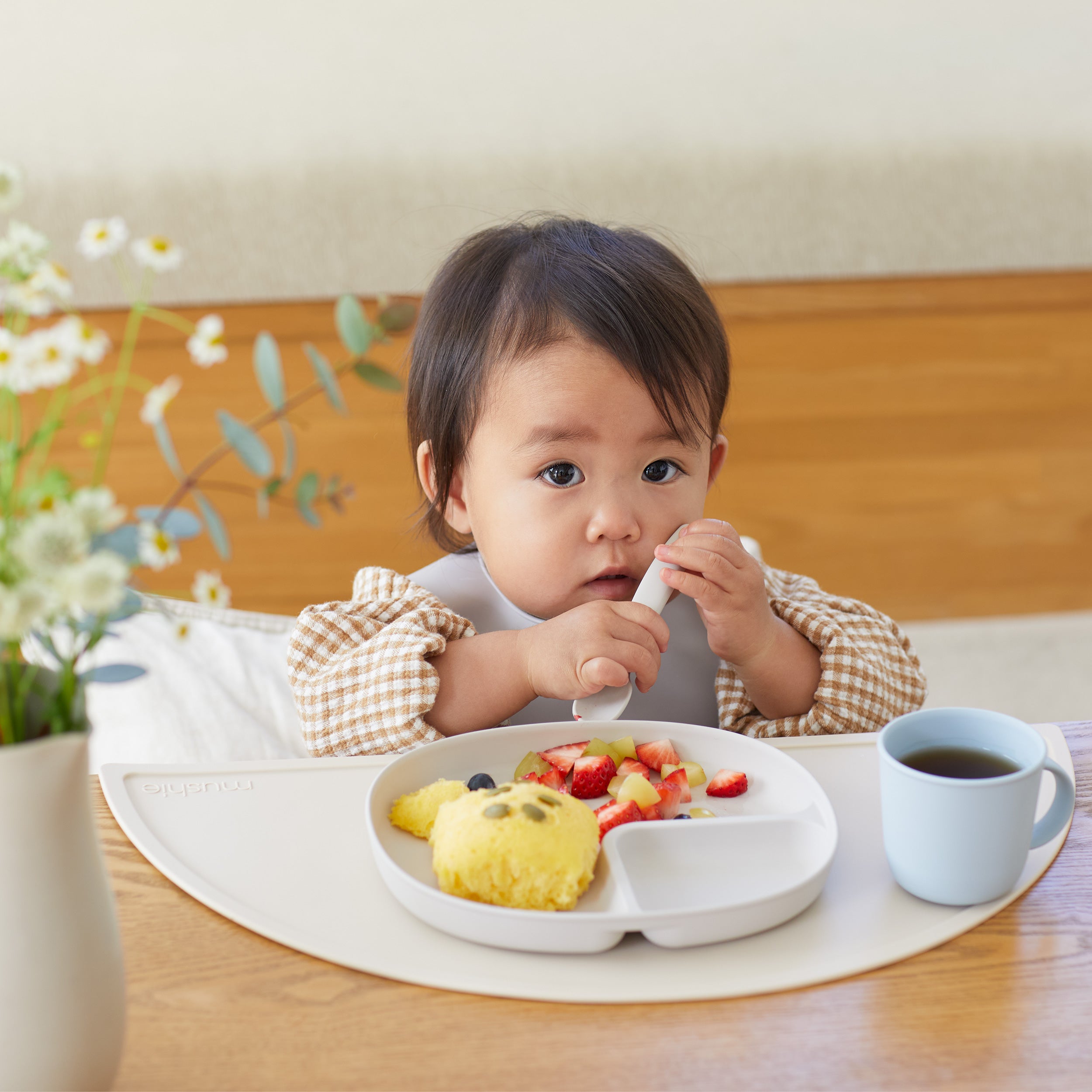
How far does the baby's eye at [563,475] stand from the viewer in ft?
3.22

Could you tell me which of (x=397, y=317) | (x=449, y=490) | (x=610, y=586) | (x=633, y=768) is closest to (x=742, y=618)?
(x=610, y=586)

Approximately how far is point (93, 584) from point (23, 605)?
1.1 inches

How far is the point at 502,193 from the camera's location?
1.92 metres

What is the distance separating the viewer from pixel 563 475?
989 mm

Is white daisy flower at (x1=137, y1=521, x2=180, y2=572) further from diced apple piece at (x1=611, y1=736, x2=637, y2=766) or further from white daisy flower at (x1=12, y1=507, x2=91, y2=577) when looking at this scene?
diced apple piece at (x1=611, y1=736, x2=637, y2=766)

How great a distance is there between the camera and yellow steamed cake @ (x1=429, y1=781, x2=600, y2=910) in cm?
57

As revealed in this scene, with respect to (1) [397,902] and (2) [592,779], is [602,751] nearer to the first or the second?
(2) [592,779]

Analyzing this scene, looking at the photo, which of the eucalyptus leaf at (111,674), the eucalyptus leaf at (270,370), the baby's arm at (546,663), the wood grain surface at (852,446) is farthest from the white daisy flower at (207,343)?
the wood grain surface at (852,446)

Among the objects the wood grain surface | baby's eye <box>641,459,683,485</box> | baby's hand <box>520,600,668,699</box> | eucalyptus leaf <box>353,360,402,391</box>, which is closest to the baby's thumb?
baby's hand <box>520,600,668,699</box>

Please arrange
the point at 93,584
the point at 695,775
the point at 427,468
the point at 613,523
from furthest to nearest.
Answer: the point at 427,468 < the point at 613,523 < the point at 695,775 < the point at 93,584

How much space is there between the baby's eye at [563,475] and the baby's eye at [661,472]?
0.06 meters

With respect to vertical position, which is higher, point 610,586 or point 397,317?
point 397,317

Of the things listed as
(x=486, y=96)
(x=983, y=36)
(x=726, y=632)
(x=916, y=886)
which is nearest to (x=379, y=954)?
(x=916, y=886)

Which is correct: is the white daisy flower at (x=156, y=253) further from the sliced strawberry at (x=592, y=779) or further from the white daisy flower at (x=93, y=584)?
the sliced strawberry at (x=592, y=779)
